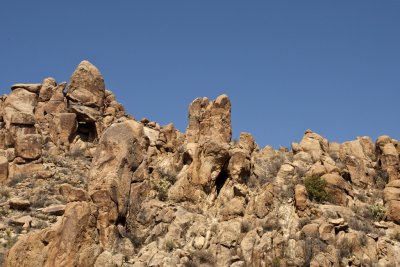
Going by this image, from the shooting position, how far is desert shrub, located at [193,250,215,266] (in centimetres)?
2756

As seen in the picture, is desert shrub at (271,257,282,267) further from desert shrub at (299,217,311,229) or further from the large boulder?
the large boulder

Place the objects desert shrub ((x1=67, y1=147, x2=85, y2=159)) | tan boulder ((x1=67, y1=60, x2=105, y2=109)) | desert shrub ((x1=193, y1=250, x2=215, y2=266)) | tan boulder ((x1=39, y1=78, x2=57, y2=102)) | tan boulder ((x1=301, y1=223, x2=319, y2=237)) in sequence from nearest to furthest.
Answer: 1. desert shrub ((x1=193, y1=250, x2=215, y2=266))
2. tan boulder ((x1=301, y1=223, x2=319, y2=237))
3. desert shrub ((x1=67, y1=147, x2=85, y2=159))
4. tan boulder ((x1=39, y1=78, x2=57, y2=102))
5. tan boulder ((x1=67, y1=60, x2=105, y2=109))

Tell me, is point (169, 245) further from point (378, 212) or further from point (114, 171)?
point (378, 212)

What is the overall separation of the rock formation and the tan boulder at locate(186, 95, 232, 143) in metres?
0.10

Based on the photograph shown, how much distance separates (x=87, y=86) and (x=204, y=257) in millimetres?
22188

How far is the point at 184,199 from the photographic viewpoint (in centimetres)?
3250

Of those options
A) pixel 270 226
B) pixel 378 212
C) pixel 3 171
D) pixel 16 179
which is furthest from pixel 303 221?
pixel 3 171

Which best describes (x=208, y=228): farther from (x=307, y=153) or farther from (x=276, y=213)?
(x=307, y=153)

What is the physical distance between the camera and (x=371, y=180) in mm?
38938

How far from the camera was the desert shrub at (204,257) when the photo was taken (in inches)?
1085

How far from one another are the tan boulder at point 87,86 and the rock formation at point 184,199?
172cm

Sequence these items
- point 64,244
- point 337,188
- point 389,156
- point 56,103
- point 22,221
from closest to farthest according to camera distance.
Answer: point 64,244
point 22,221
point 337,188
point 389,156
point 56,103

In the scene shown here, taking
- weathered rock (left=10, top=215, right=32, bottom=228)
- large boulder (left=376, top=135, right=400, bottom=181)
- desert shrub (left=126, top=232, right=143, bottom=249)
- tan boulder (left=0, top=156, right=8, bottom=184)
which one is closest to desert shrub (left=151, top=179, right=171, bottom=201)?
desert shrub (left=126, top=232, right=143, bottom=249)

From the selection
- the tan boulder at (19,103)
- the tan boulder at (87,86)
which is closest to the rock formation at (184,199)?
the tan boulder at (19,103)
